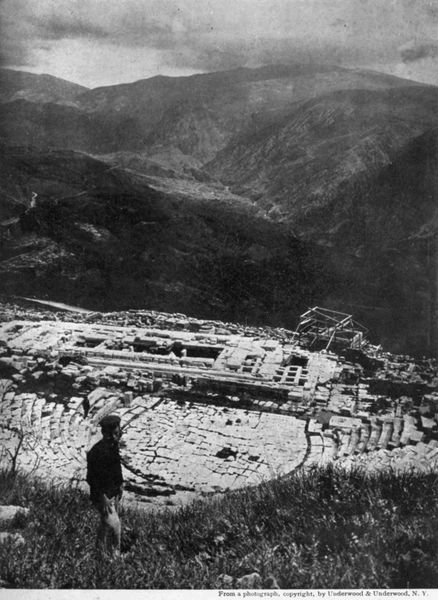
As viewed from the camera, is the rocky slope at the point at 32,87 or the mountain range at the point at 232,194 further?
the mountain range at the point at 232,194

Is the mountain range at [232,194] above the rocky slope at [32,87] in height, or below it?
below

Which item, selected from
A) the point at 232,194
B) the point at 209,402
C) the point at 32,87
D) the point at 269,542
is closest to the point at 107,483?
the point at 269,542

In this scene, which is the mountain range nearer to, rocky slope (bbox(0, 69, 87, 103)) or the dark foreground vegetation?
rocky slope (bbox(0, 69, 87, 103))

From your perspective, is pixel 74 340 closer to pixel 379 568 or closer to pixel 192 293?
pixel 192 293

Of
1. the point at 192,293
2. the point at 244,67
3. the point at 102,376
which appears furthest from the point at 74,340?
the point at 244,67

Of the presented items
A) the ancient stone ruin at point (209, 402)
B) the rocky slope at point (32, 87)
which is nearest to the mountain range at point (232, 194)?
the rocky slope at point (32, 87)

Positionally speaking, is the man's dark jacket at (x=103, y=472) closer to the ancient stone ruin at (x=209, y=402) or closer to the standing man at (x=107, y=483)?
the standing man at (x=107, y=483)

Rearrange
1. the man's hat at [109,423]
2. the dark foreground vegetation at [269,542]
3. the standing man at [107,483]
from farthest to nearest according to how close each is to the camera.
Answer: the man's hat at [109,423], the standing man at [107,483], the dark foreground vegetation at [269,542]
